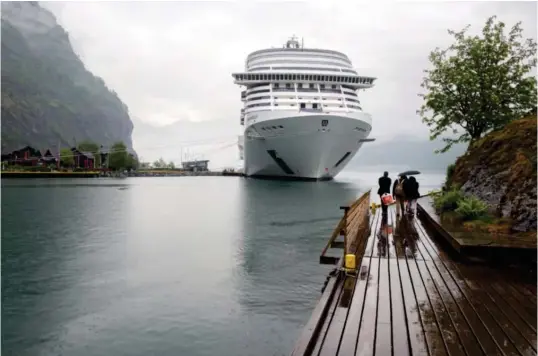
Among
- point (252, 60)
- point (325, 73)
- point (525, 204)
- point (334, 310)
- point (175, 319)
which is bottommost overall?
point (175, 319)

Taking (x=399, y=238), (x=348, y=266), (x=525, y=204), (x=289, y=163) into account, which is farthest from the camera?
(x=289, y=163)

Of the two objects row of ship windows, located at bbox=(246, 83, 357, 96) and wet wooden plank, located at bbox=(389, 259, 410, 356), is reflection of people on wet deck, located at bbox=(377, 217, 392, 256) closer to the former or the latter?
wet wooden plank, located at bbox=(389, 259, 410, 356)

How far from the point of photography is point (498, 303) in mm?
6227

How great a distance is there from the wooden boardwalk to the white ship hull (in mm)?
43708

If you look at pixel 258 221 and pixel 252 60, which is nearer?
pixel 258 221

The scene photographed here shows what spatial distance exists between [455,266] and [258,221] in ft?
54.1

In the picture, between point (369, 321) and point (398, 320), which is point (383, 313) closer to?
point (398, 320)

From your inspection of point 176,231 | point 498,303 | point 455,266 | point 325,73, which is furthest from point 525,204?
point 325,73

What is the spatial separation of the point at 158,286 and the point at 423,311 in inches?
290

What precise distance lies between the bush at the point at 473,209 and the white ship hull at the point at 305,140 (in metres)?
40.0

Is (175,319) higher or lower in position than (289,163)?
lower

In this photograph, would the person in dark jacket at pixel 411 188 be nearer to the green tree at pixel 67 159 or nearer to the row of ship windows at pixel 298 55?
the row of ship windows at pixel 298 55

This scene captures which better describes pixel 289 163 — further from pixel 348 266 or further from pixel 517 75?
pixel 348 266

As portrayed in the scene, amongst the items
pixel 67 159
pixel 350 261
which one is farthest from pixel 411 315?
pixel 67 159
